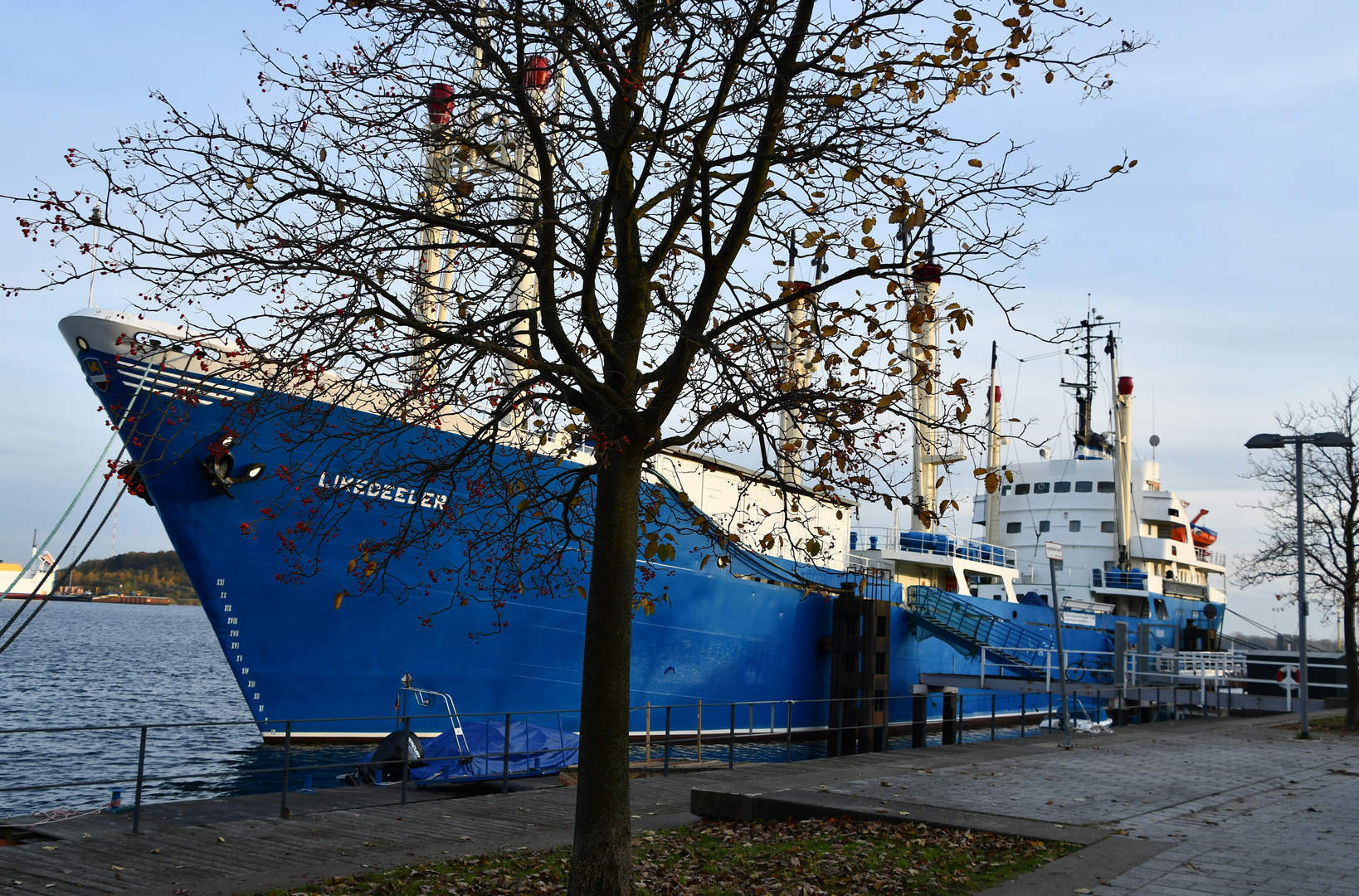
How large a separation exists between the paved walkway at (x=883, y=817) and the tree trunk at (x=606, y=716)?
7.40ft

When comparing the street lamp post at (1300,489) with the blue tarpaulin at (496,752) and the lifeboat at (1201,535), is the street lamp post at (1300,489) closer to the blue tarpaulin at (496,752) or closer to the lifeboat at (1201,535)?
the blue tarpaulin at (496,752)

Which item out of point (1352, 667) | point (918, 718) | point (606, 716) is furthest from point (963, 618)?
point (606, 716)

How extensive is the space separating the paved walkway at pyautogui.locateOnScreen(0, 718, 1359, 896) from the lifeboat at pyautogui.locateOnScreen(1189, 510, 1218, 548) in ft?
120

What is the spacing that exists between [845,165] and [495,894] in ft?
16.8

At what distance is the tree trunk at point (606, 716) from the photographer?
6223 mm

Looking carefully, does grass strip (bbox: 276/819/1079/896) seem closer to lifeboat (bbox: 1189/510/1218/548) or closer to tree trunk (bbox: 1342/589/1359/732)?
tree trunk (bbox: 1342/589/1359/732)

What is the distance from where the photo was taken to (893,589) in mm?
30203

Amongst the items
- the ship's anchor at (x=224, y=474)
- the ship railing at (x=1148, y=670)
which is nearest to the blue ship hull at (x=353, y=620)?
the ship's anchor at (x=224, y=474)

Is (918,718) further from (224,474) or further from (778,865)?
(778,865)

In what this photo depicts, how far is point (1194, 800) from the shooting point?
10.8m

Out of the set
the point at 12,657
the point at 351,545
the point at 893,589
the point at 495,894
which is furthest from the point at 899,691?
the point at 12,657

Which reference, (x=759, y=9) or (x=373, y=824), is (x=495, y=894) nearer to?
(x=373, y=824)

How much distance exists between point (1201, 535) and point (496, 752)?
44.3m

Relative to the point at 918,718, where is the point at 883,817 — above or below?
above
